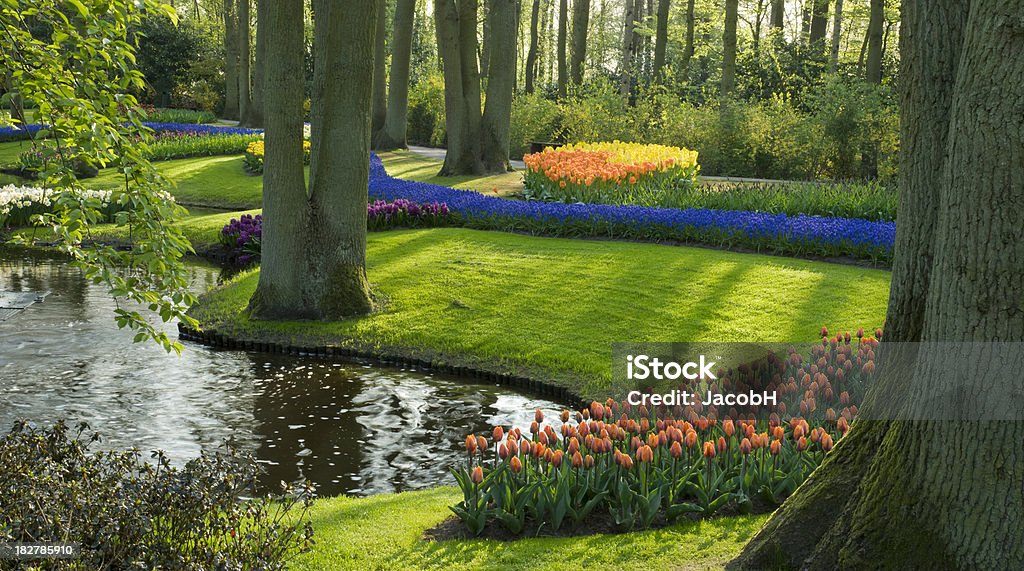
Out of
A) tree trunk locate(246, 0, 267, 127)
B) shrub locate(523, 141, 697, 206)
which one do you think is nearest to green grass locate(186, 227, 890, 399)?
shrub locate(523, 141, 697, 206)

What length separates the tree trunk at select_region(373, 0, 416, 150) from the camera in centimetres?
2659

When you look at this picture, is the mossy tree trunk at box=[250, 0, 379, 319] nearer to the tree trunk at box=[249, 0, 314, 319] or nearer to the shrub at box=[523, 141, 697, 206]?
the tree trunk at box=[249, 0, 314, 319]

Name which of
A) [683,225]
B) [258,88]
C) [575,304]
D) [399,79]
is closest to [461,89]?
[399,79]

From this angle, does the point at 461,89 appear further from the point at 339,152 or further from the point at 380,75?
the point at 339,152

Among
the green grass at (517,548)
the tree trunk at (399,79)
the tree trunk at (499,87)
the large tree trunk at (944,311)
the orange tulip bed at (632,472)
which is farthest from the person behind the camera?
the tree trunk at (399,79)

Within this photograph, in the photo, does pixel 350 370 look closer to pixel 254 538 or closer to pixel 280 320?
pixel 280 320

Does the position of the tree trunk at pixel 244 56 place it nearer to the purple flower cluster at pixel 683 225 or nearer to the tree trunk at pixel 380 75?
the tree trunk at pixel 380 75

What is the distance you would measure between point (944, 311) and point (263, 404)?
6657 millimetres

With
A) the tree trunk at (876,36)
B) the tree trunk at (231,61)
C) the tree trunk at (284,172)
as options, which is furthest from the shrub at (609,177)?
the tree trunk at (231,61)

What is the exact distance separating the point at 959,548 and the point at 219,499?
2.77 m

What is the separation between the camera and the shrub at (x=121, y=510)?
3.37 metres

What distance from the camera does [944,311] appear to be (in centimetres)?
356

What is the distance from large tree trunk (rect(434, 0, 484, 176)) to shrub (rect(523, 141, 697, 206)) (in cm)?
325

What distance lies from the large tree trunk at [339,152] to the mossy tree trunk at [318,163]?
0.04 ft
